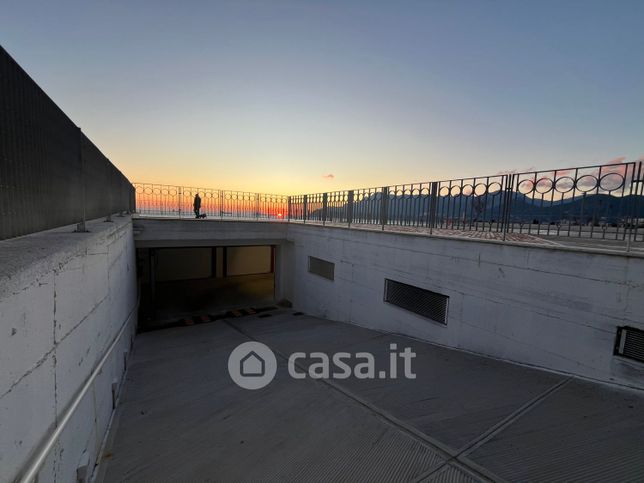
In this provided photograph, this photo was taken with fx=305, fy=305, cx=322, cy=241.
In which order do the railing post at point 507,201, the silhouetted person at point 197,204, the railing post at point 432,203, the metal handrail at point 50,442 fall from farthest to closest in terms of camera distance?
the silhouetted person at point 197,204, the railing post at point 432,203, the railing post at point 507,201, the metal handrail at point 50,442

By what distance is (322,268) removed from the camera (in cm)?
1097

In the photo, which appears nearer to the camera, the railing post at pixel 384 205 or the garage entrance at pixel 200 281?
the railing post at pixel 384 205

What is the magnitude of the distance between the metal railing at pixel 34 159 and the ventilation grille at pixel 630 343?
22.2ft

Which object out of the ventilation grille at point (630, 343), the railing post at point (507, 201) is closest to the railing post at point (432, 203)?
the railing post at point (507, 201)

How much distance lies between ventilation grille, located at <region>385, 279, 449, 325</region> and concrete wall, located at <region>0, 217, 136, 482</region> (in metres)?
5.84

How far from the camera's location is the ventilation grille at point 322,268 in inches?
409

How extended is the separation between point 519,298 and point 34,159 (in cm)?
662

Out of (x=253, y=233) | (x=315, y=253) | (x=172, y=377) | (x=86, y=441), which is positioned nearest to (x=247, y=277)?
(x=253, y=233)

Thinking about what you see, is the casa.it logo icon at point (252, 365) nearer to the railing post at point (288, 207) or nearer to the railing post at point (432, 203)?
the railing post at point (432, 203)

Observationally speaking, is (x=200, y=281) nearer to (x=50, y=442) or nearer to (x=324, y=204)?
(x=324, y=204)

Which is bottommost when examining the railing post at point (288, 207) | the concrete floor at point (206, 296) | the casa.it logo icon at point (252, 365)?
Result: the concrete floor at point (206, 296)

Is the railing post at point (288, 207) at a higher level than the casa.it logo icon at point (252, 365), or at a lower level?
higher

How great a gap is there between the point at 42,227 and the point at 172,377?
12.4ft

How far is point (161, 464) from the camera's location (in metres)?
3.38
